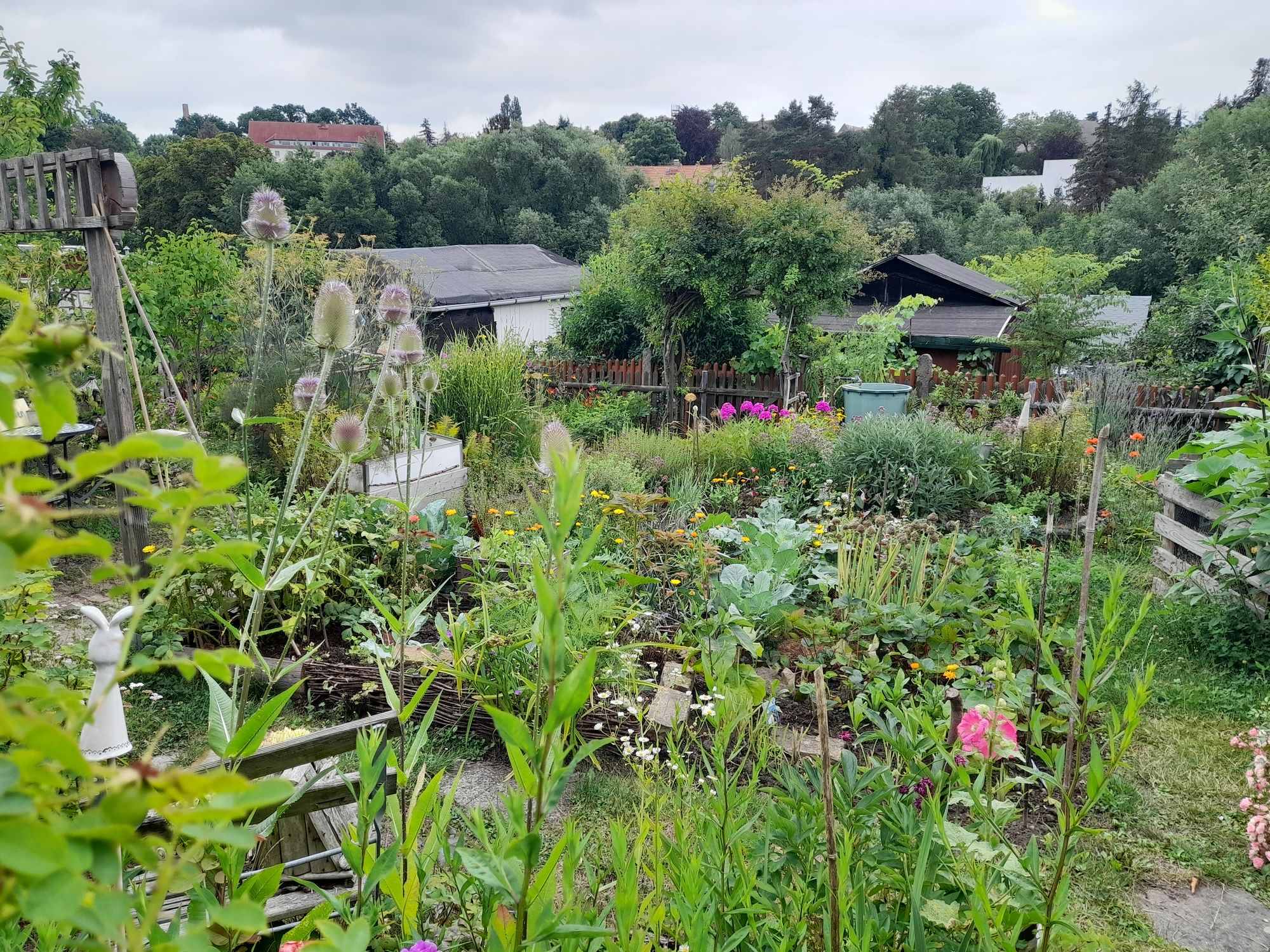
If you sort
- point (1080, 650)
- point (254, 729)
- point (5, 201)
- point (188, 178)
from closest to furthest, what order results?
1. point (254, 729)
2. point (1080, 650)
3. point (5, 201)
4. point (188, 178)

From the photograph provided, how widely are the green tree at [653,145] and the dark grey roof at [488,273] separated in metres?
30.0

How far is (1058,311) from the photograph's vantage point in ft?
47.4

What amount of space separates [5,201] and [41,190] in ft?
1.33

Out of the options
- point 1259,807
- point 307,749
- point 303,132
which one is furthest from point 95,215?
point 303,132

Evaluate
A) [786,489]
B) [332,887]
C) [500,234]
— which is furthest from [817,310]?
[500,234]

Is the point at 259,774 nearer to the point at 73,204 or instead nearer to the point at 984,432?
the point at 73,204

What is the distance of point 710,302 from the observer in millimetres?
10102

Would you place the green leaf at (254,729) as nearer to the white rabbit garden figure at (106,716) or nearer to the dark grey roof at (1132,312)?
the white rabbit garden figure at (106,716)

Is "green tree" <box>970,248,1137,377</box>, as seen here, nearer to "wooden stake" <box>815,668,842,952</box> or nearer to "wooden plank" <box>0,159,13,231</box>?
"wooden plank" <box>0,159,13,231</box>

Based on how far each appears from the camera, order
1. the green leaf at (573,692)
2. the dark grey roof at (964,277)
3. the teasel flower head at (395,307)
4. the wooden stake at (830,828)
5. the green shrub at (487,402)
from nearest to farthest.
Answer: the green leaf at (573,692) < the wooden stake at (830,828) < the teasel flower head at (395,307) < the green shrub at (487,402) < the dark grey roof at (964,277)

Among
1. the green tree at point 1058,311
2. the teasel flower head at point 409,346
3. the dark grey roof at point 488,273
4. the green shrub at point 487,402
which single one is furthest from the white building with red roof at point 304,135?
the teasel flower head at point 409,346

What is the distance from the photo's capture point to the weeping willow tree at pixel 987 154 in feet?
122

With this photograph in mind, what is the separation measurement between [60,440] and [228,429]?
6.10 ft

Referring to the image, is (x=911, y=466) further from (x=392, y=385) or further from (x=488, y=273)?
(x=488, y=273)
